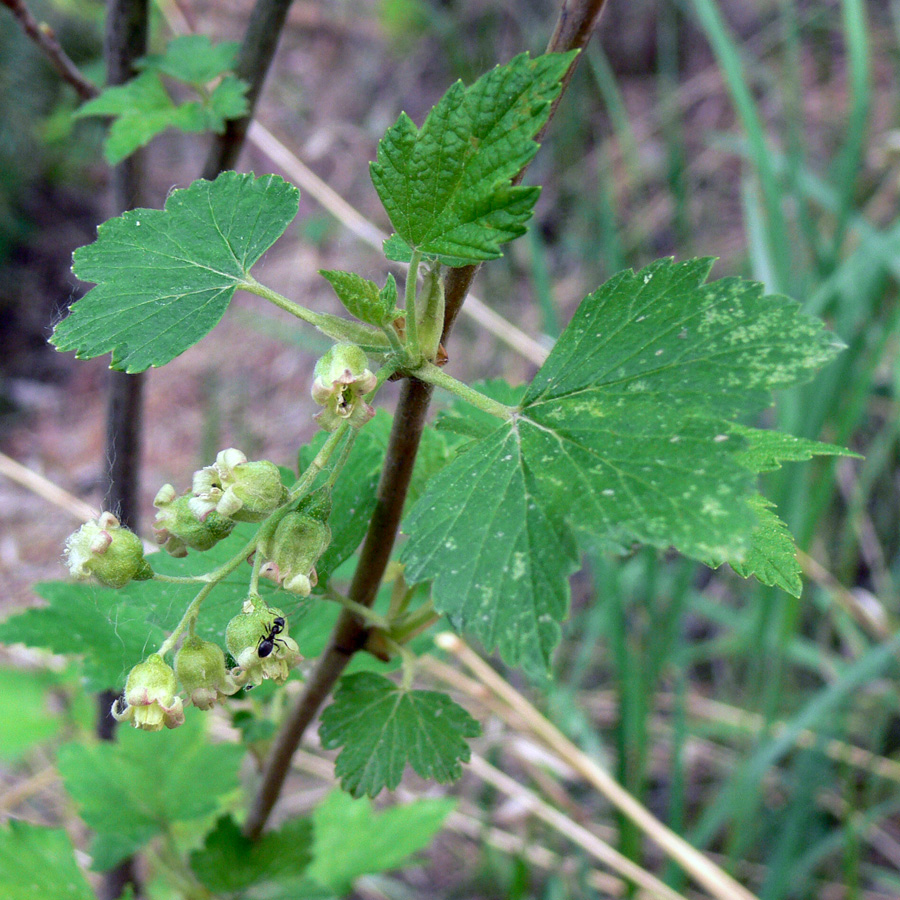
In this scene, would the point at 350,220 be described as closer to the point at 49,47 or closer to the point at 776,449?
the point at 49,47

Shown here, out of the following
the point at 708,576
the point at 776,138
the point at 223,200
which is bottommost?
the point at 708,576

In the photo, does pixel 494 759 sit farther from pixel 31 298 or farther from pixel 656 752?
pixel 31 298

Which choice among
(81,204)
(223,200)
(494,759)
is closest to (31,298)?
(81,204)

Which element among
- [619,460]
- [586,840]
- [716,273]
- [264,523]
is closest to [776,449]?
[619,460]

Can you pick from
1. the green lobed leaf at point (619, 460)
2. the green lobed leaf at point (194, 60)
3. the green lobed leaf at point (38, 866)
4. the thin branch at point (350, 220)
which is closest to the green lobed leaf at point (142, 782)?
the green lobed leaf at point (38, 866)

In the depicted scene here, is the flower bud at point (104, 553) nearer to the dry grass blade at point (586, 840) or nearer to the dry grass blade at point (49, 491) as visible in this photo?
the dry grass blade at point (586, 840)
